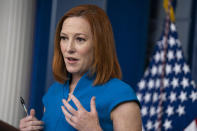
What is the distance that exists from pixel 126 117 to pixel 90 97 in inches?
7.1

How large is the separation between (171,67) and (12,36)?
4.74 feet

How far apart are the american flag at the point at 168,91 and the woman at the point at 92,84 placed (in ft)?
4.73

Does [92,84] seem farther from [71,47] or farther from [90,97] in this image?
[71,47]

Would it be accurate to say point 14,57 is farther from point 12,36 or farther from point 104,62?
point 104,62

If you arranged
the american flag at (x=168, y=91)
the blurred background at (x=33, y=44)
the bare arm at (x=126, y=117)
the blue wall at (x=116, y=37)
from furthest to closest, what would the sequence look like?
the american flag at (x=168, y=91), the blue wall at (x=116, y=37), the blurred background at (x=33, y=44), the bare arm at (x=126, y=117)

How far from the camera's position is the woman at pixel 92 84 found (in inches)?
42.1

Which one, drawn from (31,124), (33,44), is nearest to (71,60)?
(31,124)

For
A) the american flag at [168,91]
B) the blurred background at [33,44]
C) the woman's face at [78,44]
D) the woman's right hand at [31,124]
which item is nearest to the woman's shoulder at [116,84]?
the woman's face at [78,44]

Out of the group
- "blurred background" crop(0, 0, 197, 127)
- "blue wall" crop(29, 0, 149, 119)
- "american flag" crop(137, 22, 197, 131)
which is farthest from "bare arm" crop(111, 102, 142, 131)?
"american flag" crop(137, 22, 197, 131)

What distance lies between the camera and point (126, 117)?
3.48 ft

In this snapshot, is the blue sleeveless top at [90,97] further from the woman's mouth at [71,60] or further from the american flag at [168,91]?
the american flag at [168,91]

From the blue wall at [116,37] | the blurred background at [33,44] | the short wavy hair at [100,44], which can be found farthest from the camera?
the blue wall at [116,37]

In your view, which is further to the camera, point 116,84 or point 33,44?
point 33,44

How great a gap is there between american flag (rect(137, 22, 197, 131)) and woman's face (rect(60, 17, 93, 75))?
5.05ft
